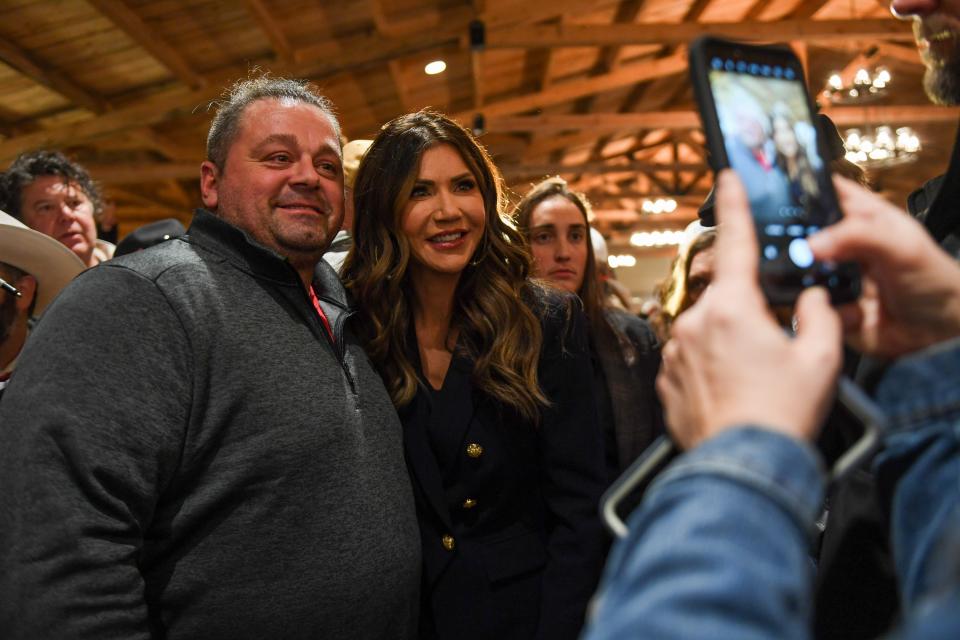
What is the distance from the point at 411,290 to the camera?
2039 millimetres

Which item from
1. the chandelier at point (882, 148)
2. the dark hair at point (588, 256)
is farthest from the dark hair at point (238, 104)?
the chandelier at point (882, 148)

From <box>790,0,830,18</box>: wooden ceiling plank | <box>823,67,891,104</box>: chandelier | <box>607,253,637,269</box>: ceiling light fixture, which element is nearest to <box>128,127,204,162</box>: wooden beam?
<box>823,67,891,104</box>: chandelier

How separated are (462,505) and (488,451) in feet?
0.45

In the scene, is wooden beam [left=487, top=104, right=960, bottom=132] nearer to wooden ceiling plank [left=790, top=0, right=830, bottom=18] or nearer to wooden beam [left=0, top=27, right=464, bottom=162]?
wooden ceiling plank [left=790, top=0, right=830, bottom=18]

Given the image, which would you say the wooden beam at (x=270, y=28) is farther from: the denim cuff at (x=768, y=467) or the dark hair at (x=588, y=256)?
the denim cuff at (x=768, y=467)

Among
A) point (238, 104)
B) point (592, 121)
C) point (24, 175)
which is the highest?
point (592, 121)

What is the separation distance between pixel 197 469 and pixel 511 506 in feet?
2.50

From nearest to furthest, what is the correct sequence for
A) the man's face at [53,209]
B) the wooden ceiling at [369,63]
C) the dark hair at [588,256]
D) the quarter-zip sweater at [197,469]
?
the quarter-zip sweater at [197,469], the dark hair at [588,256], the man's face at [53,209], the wooden ceiling at [369,63]

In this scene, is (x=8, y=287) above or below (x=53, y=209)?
below

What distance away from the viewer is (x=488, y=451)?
180cm

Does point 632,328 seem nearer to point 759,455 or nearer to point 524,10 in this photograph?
point 759,455

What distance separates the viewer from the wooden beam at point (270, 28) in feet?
17.3

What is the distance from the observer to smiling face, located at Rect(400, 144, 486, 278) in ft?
6.37

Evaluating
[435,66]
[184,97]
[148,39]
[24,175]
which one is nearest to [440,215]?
[24,175]
